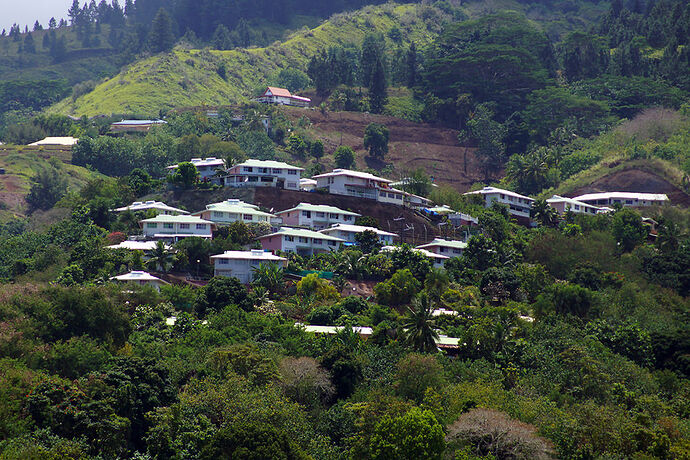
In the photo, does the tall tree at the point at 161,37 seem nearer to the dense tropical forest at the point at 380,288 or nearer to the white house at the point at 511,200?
the dense tropical forest at the point at 380,288

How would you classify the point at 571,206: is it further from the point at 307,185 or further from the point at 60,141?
the point at 60,141

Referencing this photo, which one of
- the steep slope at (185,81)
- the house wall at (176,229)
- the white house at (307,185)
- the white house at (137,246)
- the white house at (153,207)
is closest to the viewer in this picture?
the white house at (137,246)

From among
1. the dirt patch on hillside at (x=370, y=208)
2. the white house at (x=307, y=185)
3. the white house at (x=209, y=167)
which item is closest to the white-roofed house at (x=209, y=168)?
the white house at (x=209, y=167)

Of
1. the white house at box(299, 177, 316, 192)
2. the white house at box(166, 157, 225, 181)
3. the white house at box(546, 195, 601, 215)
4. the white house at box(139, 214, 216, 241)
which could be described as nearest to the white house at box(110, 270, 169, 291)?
the white house at box(139, 214, 216, 241)

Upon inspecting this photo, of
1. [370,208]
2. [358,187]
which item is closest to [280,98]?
[358,187]

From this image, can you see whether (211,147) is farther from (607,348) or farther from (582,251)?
(607,348)

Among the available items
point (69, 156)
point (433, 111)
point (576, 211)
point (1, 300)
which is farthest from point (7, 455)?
point (433, 111)

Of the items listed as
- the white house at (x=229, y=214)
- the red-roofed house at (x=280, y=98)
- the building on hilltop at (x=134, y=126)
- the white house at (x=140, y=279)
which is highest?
the red-roofed house at (x=280, y=98)
